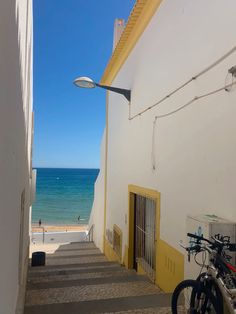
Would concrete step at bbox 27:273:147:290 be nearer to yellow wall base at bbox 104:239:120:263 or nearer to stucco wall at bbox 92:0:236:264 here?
stucco wall at bbox 92:0:236:264

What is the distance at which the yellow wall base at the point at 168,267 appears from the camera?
465 cm

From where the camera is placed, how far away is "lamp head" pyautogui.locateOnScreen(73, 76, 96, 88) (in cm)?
664

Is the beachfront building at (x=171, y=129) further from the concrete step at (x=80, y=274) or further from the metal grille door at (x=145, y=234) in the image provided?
the concrete step at (x=80, y=274)

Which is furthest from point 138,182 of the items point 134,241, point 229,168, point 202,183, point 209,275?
point 209,275

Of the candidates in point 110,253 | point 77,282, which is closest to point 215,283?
point 77,282

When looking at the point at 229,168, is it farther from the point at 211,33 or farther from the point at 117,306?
the point at 117,306

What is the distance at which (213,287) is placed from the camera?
9.70ft

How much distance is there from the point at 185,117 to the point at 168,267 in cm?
254

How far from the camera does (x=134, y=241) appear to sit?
749 cm

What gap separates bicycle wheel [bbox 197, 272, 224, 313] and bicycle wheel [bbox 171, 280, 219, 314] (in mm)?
35

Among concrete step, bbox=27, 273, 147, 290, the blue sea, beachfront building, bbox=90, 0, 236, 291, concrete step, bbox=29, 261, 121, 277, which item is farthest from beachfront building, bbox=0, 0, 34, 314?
the blue sea

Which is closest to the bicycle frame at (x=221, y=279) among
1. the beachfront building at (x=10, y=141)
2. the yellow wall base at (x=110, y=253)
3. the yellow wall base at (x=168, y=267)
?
the yellow wall base at (x=168, y=267)

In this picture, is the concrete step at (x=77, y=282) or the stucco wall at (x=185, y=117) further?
the concrete step at (x=77, y=282)

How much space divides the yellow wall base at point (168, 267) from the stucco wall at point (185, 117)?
0.54 ft
